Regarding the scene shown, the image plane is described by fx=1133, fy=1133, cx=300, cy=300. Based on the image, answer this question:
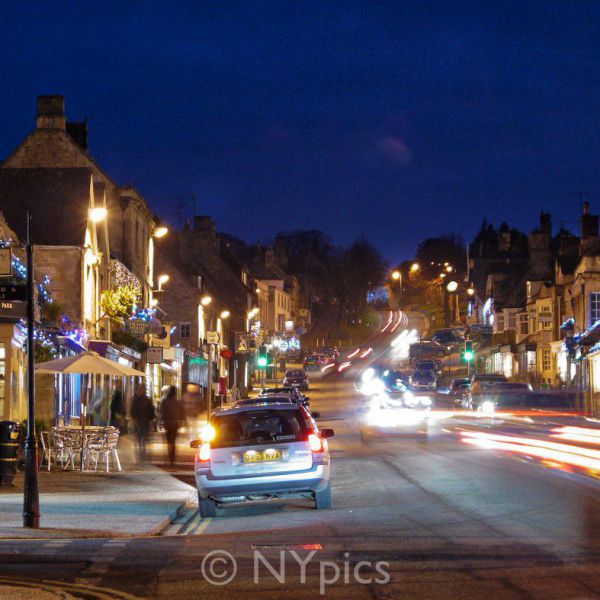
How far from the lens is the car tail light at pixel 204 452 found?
650 inches

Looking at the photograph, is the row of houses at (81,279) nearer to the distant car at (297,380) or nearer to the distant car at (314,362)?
the distant car at (297,380)

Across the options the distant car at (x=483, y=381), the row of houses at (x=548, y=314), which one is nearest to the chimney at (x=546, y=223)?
the row of houses at (x=548, y=314)

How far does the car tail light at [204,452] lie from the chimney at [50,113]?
3521 cm

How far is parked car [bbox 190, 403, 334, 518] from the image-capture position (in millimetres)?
16266

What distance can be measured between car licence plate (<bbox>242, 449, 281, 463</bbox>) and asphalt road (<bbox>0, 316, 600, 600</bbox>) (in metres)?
0.82

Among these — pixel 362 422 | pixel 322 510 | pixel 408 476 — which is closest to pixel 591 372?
pixel 362 422

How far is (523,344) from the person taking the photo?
275ft

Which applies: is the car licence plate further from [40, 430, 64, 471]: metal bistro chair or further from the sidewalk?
[40, 430, 64, 471]: metal bistro chair

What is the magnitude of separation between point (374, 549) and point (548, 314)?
64.5 metres

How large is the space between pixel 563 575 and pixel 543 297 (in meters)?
69.7

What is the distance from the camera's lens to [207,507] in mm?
16578

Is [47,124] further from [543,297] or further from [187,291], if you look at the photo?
[543,297]

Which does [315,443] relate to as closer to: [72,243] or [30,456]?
[30,456]

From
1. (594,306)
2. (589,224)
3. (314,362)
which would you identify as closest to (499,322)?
(314,362)
